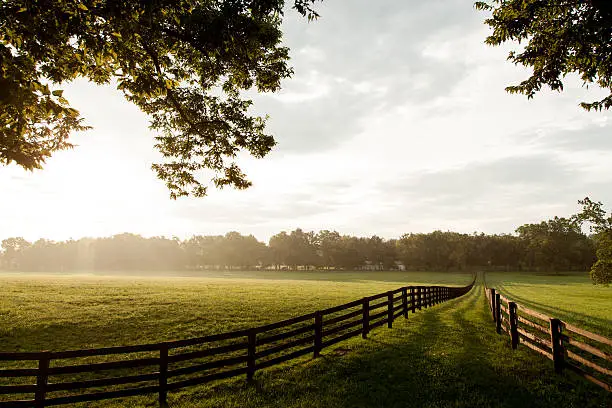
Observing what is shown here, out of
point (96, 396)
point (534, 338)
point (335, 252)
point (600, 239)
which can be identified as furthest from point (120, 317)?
point (335, 252)

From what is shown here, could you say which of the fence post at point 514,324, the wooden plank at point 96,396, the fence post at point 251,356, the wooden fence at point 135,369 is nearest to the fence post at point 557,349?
the fence post at point 514,324

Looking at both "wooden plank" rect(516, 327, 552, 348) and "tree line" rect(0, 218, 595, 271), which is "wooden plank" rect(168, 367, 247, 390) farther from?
"tree line" rect(0, 218, 595, 271)

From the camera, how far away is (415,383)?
8.89 m

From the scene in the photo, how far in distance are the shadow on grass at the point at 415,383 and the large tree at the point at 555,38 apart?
1026 centimetres

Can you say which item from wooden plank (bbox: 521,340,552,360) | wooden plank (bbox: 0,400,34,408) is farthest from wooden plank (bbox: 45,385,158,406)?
wooden plank (bbox: 521,340,552,360)

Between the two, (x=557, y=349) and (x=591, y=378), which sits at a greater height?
(x=557, y=349)

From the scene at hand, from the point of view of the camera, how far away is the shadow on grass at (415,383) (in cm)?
787

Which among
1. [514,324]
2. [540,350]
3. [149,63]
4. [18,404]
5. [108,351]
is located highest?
[149,63]

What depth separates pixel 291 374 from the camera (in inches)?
394

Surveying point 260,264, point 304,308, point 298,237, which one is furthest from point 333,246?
point 304,308

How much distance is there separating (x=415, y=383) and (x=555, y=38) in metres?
12.7

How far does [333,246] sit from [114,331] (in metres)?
125

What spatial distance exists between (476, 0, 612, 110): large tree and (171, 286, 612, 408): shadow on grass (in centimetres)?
1026

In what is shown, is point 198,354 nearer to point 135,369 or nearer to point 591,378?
point 135,369
